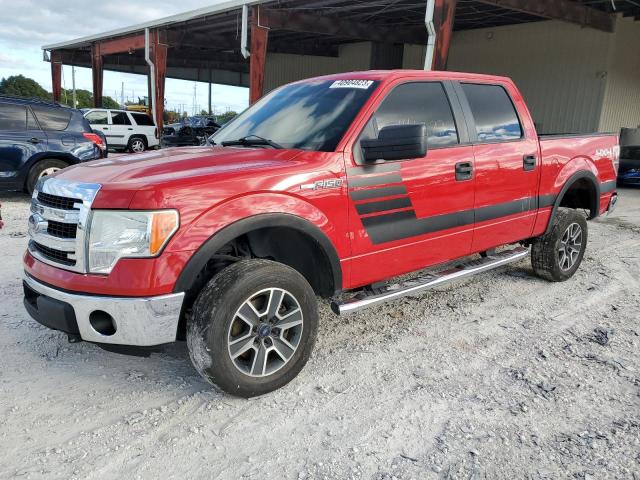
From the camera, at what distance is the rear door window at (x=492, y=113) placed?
427cm

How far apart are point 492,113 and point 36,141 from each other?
7564 millimetres

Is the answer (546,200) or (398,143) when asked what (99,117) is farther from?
(398,143)

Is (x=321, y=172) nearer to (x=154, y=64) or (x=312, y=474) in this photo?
(x=312, y=474)

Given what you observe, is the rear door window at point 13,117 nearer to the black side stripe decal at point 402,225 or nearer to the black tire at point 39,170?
the black tire at point 39,170

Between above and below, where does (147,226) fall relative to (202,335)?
above

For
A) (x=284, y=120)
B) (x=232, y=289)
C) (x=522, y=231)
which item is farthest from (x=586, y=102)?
(x=232, y=289)

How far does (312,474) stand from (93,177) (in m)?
1.96

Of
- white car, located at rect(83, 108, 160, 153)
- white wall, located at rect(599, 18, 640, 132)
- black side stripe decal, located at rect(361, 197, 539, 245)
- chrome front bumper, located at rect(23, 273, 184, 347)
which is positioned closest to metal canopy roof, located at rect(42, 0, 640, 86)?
white wall, located at rect(599, 18, 640, 132)

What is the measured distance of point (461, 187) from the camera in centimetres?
397

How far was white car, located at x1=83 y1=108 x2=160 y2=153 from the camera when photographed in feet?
62.3

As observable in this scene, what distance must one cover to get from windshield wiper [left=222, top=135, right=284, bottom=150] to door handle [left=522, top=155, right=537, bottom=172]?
2233 millimetres

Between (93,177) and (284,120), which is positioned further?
(284,120)

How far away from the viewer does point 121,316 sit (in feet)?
8.78

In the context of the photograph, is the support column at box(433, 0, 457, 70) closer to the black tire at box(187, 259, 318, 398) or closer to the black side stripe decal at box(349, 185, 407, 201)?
the black side stripe decal at box(349, 185, 407, 201)
